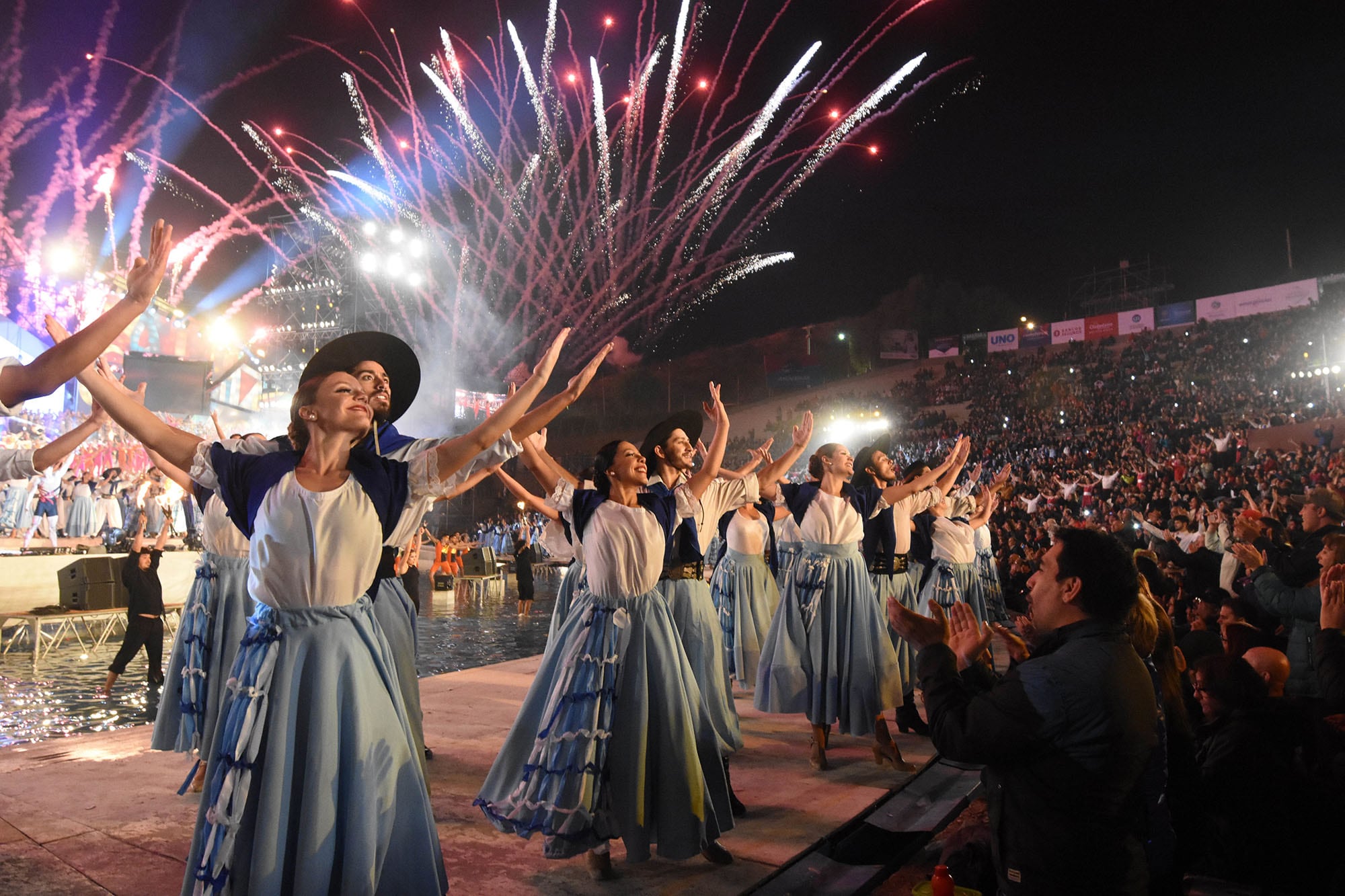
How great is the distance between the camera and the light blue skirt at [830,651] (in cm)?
558

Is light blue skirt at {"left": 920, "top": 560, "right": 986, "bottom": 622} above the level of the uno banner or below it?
below

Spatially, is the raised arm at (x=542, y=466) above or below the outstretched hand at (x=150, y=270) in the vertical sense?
below

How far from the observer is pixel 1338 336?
2881 cm

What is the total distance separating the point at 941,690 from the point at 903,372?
41.3 metres

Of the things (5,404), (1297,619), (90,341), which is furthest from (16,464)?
(1297,619)

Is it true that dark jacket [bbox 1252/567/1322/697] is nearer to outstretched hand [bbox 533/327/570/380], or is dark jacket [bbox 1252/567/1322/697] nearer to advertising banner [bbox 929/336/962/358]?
outstretched hand [bbox 533/327/570/380]

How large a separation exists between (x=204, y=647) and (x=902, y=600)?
508 cm

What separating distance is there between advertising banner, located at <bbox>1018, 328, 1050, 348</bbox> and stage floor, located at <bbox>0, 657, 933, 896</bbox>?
122 ft

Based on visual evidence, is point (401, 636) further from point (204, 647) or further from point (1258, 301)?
point (1258, 301)

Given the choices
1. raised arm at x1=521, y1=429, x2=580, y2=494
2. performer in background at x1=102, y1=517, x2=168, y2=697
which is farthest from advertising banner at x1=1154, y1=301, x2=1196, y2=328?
performer in background at x1=102, y1=517, x2=168, y2=697

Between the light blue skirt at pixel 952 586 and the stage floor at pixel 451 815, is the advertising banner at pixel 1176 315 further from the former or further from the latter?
the stage floor at pixel 451 815

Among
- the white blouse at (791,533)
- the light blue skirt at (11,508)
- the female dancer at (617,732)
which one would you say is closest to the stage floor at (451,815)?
the female dancer at (617,732)

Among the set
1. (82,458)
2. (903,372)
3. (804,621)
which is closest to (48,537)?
(82,458)

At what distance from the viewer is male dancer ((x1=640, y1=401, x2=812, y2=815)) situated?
15.8 ft
